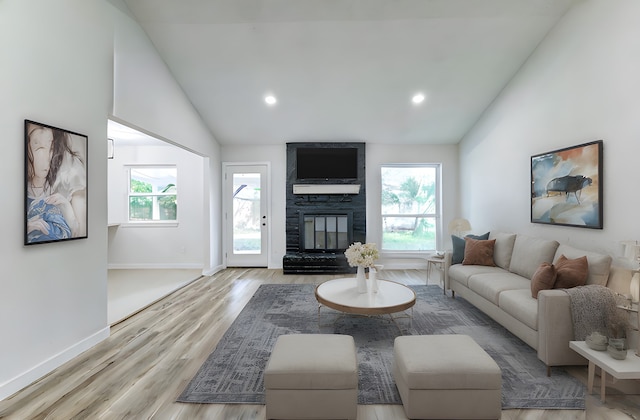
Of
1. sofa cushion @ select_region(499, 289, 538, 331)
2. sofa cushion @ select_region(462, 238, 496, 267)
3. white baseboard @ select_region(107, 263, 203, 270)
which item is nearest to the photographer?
sofa cushion @ select_region(499, 289, 538, 331)

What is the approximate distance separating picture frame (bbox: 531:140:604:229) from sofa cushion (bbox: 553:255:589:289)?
1.99ft

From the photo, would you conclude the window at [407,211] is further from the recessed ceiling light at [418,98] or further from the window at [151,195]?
the window at [151,195]

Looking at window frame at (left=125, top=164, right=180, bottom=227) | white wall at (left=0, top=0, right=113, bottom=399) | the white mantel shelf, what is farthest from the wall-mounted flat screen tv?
white wall at (left=0, top=0, right=113, bottom=399)

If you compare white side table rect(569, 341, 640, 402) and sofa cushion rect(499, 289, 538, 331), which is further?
sofa cushion rect(499, 289, 538, 331)

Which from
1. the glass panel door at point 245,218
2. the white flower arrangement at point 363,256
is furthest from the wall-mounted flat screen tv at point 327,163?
the white flower arrangement at point 363,256

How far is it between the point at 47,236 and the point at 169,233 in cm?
401

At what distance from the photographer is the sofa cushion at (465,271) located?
382 centimetres

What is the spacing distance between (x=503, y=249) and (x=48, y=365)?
4782 millimetres

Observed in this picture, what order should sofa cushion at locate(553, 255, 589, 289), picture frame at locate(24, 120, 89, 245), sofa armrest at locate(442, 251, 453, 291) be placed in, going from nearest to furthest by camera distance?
picture frame at locate(24, 120, 89, 245), sofa cushion at locate(553, 255, 589, 289), sofa armrest at locate(442, 251, 453, 291)

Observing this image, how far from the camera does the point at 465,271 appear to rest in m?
3.92

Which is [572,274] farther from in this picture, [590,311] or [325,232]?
[325,232]

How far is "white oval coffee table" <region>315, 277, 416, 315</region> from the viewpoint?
9.37 feet

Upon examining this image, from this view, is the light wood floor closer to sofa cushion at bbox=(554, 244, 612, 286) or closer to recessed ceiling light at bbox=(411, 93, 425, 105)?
sofa cushion at bbox=(554, 244, 612, 286)

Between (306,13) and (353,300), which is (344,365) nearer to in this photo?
(353,300)
